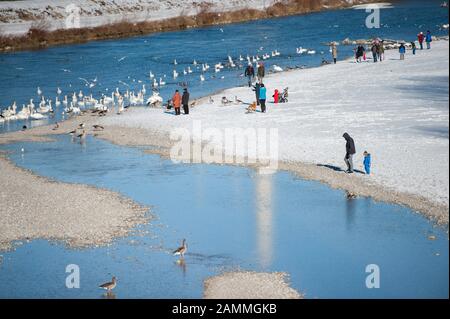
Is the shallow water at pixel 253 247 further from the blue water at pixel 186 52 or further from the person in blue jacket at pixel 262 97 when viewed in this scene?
the blue water at pixel 186 52

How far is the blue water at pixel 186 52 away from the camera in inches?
2306

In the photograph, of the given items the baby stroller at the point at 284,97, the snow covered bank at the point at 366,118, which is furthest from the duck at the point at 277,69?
the baby stroller at the point at 284,97

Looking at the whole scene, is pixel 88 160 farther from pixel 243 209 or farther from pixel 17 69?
pixel 17 69

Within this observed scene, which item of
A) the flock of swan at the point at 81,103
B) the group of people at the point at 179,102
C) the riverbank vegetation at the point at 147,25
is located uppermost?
the riverbank vegetation at the point at 147,25

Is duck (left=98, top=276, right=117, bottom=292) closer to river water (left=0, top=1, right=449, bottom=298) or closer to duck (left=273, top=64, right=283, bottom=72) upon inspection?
river water (left=0, top=1, right=449, bottom=298)

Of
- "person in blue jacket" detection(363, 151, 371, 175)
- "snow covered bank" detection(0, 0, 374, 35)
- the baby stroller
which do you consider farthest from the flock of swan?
"snow covered bank" detection(0, 0, 374, 35)

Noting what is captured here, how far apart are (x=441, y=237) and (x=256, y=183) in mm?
9052

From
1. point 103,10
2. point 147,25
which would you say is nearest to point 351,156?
point 147,25

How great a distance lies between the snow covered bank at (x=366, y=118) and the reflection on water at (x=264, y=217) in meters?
2.83

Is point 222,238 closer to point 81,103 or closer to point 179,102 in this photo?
point 179,102

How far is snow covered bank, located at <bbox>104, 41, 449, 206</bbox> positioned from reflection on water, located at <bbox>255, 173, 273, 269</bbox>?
2.83m

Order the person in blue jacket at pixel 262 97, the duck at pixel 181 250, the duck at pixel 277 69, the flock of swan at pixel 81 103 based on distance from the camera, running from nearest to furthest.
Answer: the duck at pixel 181 250 → the person in blue jacket at pixel 262 97 → the flock of swan at pixel 81 103 → the duck at pixel 277 69

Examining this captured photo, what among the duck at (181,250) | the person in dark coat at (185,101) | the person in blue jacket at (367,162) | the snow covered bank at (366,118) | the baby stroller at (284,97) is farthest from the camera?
the baby stroller at (284,97)
